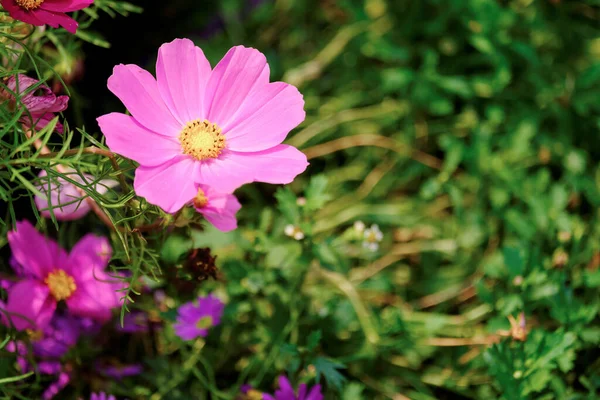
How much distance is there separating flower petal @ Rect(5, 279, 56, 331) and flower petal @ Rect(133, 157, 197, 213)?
306mm

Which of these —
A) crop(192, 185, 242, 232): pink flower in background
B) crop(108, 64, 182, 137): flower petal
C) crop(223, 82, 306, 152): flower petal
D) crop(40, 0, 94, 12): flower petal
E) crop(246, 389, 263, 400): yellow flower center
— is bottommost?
crop(246, 389, 263, 400): yellow flower center

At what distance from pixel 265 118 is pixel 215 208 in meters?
0.12

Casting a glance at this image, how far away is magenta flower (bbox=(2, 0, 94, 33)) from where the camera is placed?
0.67 meters

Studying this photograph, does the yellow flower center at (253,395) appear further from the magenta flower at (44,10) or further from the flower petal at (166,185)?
the magenta flower at (44,10)

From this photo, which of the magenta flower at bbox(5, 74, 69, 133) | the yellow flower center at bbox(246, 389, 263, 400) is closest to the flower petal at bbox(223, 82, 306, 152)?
the magenta flower at bbox(5, 74, 69, 133)

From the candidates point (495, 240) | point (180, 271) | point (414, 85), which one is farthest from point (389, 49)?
point (180, 271)

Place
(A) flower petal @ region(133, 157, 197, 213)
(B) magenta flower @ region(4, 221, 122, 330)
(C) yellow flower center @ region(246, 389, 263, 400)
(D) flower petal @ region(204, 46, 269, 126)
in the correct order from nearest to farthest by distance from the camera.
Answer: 1. (A) flower petal @ region(133, 157, 197, 213)
2. (D) flower petal @ region(204, 46, 269, 126)
3. (B) magenta flower @ region(4, 221, 122, 330)
4. (C) yellow flower center @ region(246, 389, 263, 400)

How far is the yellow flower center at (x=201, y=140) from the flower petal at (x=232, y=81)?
0.02 meters

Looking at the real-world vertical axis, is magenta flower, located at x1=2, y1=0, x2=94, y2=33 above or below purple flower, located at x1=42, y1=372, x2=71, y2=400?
above

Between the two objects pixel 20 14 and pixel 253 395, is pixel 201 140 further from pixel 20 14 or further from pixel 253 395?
pixel 253 395

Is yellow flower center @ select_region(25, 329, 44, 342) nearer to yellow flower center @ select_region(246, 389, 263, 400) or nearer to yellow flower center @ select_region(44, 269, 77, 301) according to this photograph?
yellow flower center @ select_region(44, 269, 77, 301)

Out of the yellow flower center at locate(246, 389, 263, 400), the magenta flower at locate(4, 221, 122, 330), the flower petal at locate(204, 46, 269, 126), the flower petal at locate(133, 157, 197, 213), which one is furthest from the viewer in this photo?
the yellow flower center at locate(246, 389, 263, 400)

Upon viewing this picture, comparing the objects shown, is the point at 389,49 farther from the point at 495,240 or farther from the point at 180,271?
the point at 180,271

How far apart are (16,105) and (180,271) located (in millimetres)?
299
